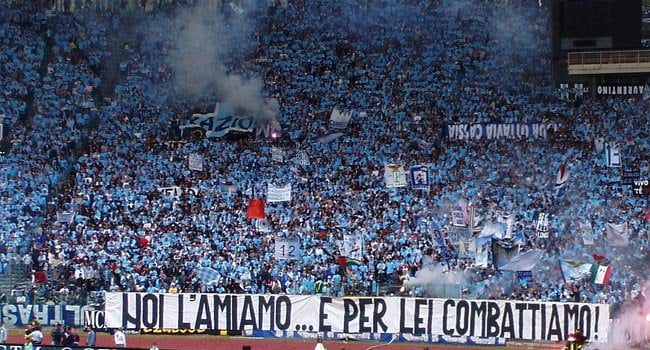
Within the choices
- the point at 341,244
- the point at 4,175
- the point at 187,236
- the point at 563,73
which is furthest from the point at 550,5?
the point at 4,175

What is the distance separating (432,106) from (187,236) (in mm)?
10121

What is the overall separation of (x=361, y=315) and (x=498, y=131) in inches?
492

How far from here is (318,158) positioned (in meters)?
36.6

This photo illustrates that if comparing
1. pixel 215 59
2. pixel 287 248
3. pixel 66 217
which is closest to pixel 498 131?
pixel 287 248

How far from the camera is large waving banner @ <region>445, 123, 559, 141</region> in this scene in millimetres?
36312

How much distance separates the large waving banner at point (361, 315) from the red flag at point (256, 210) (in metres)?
7.04

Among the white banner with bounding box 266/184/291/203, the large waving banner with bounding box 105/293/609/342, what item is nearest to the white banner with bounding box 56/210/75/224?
the white banner with bounding box 266/184/291/203

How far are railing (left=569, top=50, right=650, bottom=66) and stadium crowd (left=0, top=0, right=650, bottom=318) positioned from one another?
4.23 ft

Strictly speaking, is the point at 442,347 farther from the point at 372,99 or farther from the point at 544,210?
the point at 372,99

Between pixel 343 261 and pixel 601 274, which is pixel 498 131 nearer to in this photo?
pixel 601 274

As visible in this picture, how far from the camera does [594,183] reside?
33812mm

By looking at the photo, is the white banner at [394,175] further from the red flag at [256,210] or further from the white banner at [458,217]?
the red flag at [256,210]

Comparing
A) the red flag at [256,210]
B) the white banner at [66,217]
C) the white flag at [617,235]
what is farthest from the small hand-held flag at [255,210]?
the white flag at [617,235]

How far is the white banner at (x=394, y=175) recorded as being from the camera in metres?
34.8
